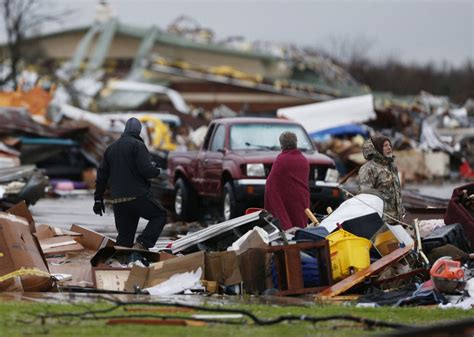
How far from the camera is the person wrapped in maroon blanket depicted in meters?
14.7

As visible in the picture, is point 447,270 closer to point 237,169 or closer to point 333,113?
point 237,169

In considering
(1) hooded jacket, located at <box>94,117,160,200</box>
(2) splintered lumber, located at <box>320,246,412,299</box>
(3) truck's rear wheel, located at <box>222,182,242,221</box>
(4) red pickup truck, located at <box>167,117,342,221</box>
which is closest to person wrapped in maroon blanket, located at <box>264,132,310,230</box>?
(1) hooded jacket, located at <box>94,117,160,200</box>

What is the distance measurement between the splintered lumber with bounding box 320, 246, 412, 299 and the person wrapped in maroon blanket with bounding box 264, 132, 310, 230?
3158 mm

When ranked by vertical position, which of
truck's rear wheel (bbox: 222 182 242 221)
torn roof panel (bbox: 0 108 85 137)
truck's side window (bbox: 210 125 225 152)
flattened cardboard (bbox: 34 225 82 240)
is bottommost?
torn roof panel (bbox: 0 108 85 137)

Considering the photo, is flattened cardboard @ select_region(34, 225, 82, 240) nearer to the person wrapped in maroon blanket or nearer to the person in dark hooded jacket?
the person in dark hooded jacket

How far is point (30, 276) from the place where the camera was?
11.0 m

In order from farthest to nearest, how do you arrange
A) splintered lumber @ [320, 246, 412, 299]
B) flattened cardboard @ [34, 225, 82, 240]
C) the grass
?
1. flattened cardboard @ [34, 225, 82, 240]
2. splintered lumber @ [320, 246, 412, 299]
3. the grass

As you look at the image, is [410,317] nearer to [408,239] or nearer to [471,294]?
[471,294]

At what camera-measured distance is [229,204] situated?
19250 mm

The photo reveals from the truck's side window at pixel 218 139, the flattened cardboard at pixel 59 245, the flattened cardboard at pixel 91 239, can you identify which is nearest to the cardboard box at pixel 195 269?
the flattened cardboard at pixel 59 245

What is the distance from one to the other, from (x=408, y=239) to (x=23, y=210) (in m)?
4.13

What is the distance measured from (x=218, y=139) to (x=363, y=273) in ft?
31.7

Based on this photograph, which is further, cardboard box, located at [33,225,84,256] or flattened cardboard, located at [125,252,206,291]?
cardboard box, located at [33,225,84,256]

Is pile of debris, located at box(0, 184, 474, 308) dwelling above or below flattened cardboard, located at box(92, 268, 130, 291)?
above
